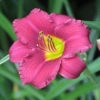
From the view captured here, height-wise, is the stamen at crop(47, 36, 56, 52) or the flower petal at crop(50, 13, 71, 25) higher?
the flower petal at crop(50, 13, 71, 25)

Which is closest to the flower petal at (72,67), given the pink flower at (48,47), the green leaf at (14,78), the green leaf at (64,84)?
the pink flower at (48,47)

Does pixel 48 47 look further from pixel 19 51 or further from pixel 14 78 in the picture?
pixel 14 78

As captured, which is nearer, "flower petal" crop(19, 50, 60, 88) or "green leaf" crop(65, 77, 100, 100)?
"flower petal" crop(19, 50, 60, 88)

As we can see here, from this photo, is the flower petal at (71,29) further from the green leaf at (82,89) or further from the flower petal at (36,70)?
the green leaf at (82,89)

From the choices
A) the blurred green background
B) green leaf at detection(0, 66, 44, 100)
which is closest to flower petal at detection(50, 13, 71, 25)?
the blurred green background

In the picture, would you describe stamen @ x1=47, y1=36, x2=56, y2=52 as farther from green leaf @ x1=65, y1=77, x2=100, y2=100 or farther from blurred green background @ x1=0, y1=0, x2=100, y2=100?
green leaf @ x1=65, y1=77, x2=100, y2=100

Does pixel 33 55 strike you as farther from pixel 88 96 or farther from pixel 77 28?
pixel 88 96
